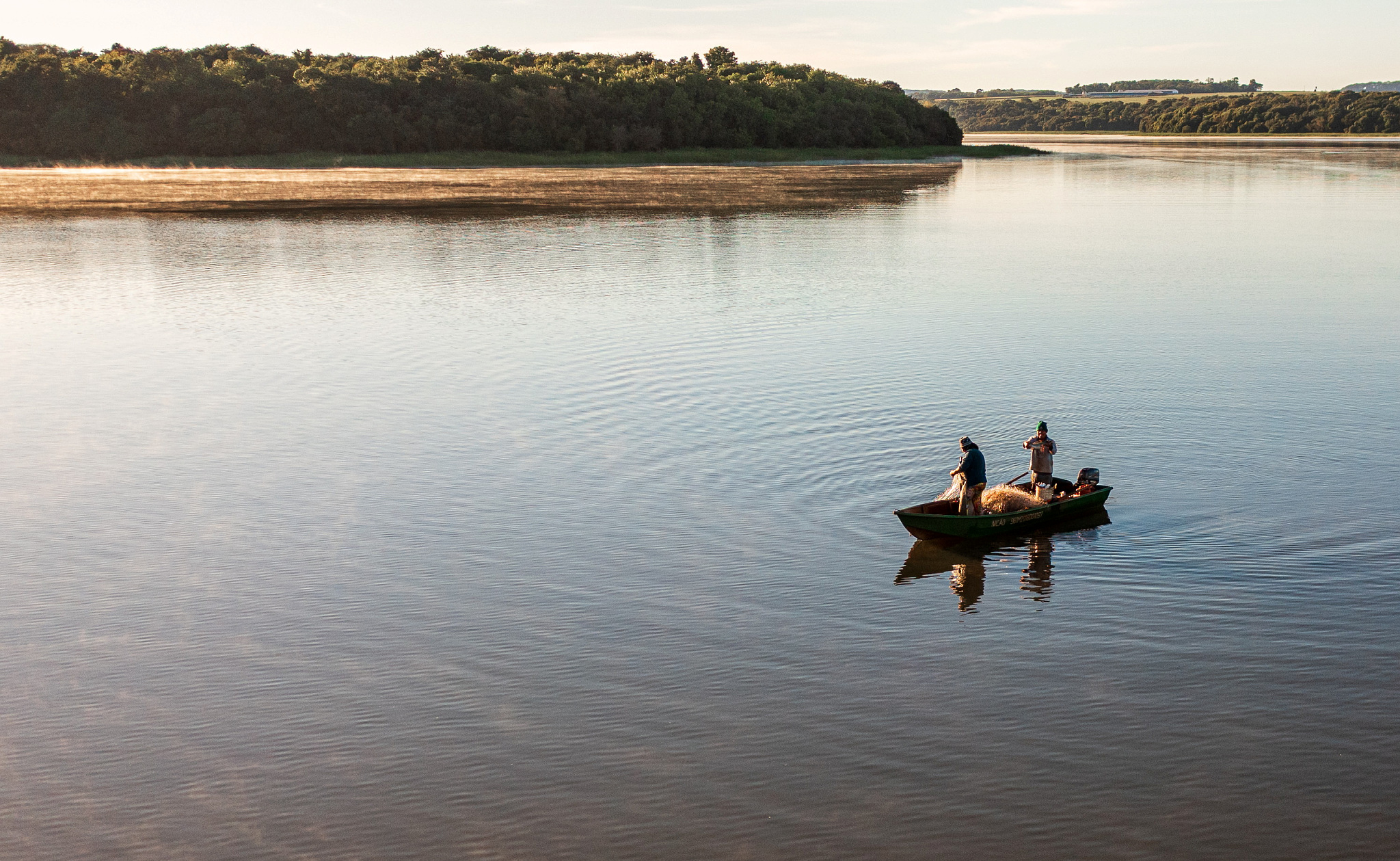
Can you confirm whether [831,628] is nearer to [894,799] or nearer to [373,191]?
[894,799]

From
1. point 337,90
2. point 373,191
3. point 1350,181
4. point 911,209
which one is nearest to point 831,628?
point 911,209

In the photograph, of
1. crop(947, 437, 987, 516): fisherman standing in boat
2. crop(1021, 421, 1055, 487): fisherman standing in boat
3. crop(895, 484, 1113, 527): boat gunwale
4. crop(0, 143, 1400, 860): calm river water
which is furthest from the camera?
crop(1021, 421, 1055, 487): fisherman standing in boat

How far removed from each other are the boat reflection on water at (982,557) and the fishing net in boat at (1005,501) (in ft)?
1.47

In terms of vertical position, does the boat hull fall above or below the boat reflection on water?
above

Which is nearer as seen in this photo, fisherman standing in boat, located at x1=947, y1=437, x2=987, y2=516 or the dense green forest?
fisherman standing in boat, located at x1=947, y1=437, x2=987, y2=516

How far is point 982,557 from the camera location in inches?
731

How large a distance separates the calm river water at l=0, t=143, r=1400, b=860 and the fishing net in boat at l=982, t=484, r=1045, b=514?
23.0 inches

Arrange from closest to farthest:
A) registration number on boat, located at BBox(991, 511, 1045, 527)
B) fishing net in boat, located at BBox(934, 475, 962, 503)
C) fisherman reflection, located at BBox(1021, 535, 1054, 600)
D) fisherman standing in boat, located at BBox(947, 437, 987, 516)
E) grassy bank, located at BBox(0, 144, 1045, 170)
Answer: fisherman reflection, located at BBox(1021, 535, 1054, 600) → registration number on boat, located at BBox(991, 511, 1045, 527) → fisherman standing in boat, located at BBox(947, 437, 987, 516) → fishing net in boat, located at BBox(934, 475, 962, 503) → grassy bank, located at BBox(0, 144, 1045, 170)

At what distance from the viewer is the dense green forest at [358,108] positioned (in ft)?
468

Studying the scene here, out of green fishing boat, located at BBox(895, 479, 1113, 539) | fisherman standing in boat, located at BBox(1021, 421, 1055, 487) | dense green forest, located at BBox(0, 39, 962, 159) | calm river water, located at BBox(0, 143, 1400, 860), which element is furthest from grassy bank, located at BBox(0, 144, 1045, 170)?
green fishing boat, located at BBox(895, 479, 1113, 539)

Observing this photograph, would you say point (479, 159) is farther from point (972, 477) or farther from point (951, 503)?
point (951, 503)

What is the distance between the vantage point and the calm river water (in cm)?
1161

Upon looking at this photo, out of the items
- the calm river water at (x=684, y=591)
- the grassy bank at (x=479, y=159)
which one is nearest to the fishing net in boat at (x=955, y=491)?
the calm river water at (x=684, y=591)

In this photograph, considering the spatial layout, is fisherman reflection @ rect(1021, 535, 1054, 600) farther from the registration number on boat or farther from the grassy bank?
the grassy bank
